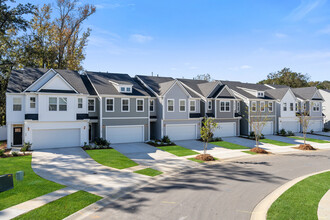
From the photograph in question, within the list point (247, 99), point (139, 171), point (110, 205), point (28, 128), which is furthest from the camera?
point (247, 99)

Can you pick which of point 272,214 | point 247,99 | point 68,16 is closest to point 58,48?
point 68,16

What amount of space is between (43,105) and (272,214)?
21.6m

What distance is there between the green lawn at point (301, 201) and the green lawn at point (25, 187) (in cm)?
1086

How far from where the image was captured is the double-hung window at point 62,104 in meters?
22.8

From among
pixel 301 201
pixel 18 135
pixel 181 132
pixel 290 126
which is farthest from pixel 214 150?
pixel 290 126

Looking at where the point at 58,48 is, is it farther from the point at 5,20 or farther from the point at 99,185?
the point at 99,185

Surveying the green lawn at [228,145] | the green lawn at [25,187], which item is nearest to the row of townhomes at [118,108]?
the green lawn at [228,145]

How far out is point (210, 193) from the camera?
38.4 ft

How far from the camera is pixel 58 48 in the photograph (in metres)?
36.4

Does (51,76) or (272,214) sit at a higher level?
(51,76)

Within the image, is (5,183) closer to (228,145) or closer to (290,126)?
(228,145)

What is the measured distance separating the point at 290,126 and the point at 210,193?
34464 mm

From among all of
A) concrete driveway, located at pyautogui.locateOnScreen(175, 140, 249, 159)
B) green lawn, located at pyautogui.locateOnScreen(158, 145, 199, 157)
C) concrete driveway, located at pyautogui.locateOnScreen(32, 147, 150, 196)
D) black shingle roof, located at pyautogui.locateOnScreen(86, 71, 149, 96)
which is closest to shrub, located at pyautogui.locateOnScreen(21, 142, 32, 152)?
concrete driveway, located at pyautogui.locateOnScreen(32, 147, 150, 196)

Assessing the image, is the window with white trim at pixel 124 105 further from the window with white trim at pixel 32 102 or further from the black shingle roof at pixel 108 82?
the window with white trim at pixel 32 102
